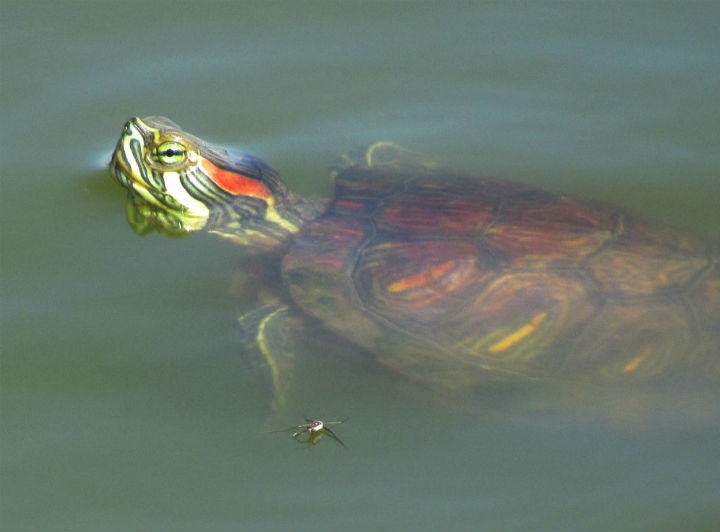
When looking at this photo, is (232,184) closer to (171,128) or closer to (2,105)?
(171,128)

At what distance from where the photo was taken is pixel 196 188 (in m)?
5.44

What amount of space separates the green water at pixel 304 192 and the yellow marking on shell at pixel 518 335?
12.8 inches

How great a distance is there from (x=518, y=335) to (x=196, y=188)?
2.23m

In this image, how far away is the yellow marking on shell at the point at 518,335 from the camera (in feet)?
14.1

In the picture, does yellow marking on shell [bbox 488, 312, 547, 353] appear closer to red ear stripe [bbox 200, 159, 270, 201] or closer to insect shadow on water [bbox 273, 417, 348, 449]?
insect shadow on water [bbox 273, 417, 348, 449]

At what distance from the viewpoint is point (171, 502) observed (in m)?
4.11

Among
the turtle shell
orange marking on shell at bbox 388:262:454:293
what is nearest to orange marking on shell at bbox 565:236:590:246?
the turtle shell

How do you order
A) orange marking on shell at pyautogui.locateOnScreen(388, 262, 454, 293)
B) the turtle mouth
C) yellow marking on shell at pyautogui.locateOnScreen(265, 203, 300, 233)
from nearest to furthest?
orange marking on shell at pyautogui.locateOnScreen(388, 262, 454, 293) < the turtle mouth < yellow marking on shell at pyautogui.locateOnScreen(265, 203, 300, 233)

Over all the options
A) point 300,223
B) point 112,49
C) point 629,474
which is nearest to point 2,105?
point 112,49

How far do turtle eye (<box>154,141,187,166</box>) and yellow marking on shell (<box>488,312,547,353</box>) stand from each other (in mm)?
2206

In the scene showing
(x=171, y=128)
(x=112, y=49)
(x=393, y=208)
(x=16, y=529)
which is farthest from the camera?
(x=112, y=49)

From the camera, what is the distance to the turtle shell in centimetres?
422

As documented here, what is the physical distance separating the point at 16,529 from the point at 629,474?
2772 mm

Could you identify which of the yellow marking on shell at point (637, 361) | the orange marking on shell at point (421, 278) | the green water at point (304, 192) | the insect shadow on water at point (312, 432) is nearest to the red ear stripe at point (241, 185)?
the green water at point (304, 192)
